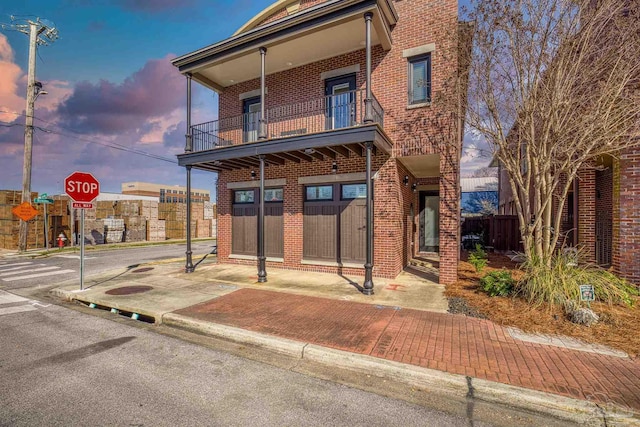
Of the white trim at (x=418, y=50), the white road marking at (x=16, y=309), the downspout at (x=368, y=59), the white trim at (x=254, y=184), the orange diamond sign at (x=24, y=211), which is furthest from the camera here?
the orange diamond sign at (x=24, y=211)

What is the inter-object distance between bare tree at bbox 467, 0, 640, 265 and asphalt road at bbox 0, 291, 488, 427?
557 cm

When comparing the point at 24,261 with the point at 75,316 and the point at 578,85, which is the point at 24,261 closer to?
the point at 75,316

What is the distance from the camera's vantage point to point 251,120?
1156 centimetres

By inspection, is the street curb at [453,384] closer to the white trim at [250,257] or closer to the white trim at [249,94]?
the white trim at [250,257]

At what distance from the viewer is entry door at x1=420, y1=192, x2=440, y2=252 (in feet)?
44.8

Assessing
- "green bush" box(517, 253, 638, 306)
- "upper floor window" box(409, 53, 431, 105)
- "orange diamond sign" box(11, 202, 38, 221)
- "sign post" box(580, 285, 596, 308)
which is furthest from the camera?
"orange diamond sign" box(11, 202, 38, 221)

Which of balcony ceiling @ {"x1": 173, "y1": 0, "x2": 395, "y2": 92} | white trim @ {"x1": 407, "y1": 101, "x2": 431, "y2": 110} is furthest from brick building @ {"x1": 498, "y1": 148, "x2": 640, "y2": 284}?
balcony ceiling @ {"x1": 173, "y1": 0, "x2": 395, "y2": 92}

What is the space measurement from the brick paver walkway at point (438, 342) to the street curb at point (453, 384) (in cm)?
13

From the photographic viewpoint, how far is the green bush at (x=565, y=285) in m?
5.57

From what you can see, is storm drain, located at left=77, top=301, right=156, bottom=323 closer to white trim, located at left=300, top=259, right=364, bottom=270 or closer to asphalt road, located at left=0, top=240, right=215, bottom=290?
asphalt road, located at left=0, top=240, right=215, bottom=290

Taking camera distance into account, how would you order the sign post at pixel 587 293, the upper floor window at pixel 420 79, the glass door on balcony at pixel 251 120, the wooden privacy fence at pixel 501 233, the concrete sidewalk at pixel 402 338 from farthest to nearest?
1. the wooden privacy fence at pixel 501 233
2. the glass door on balcony at pixel 251 120
3. the upper floor window at pixel 420 79
4. the sign post at pixel 587 293
5. the concrete sidewalk at pixel 402 338

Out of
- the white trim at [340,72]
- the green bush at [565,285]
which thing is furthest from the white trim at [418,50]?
the green bush at [565,285]

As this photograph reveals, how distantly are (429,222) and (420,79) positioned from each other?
716 centimetres

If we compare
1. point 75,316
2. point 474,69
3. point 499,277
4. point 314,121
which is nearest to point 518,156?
point 474,69
